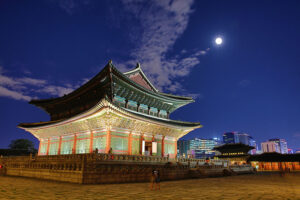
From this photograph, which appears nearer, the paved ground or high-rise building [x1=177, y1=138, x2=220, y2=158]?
the paved ground

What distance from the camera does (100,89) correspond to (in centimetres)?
2477

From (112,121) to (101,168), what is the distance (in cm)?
722

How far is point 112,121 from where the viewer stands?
2052cm

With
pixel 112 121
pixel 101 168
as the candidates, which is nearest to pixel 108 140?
pixel 112 121

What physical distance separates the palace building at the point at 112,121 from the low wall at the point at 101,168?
4751mm

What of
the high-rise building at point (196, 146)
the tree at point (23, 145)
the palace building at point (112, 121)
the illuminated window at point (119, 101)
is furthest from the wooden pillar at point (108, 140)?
the high-rise building at point (196, 146)

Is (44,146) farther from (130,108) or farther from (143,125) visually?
(143,125)

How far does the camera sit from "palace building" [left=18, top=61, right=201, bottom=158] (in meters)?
20.8

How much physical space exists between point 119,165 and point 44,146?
20.6m

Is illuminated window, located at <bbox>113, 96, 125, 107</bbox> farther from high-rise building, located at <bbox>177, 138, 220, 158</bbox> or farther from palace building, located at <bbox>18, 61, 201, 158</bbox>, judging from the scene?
high-rise building, located at <bbox>177, 138, 220, 158</bbox>

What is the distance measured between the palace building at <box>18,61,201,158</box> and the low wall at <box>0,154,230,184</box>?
475 centimetres

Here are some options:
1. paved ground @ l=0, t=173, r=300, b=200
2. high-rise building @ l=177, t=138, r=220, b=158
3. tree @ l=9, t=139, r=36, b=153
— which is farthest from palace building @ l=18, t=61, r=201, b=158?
high-rise building @ l=177, t=138, r=220, b=158

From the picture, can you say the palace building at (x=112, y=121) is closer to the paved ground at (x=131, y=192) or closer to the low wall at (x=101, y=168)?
the low wall at (x=101, y=168)

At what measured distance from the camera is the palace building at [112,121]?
819 inches
